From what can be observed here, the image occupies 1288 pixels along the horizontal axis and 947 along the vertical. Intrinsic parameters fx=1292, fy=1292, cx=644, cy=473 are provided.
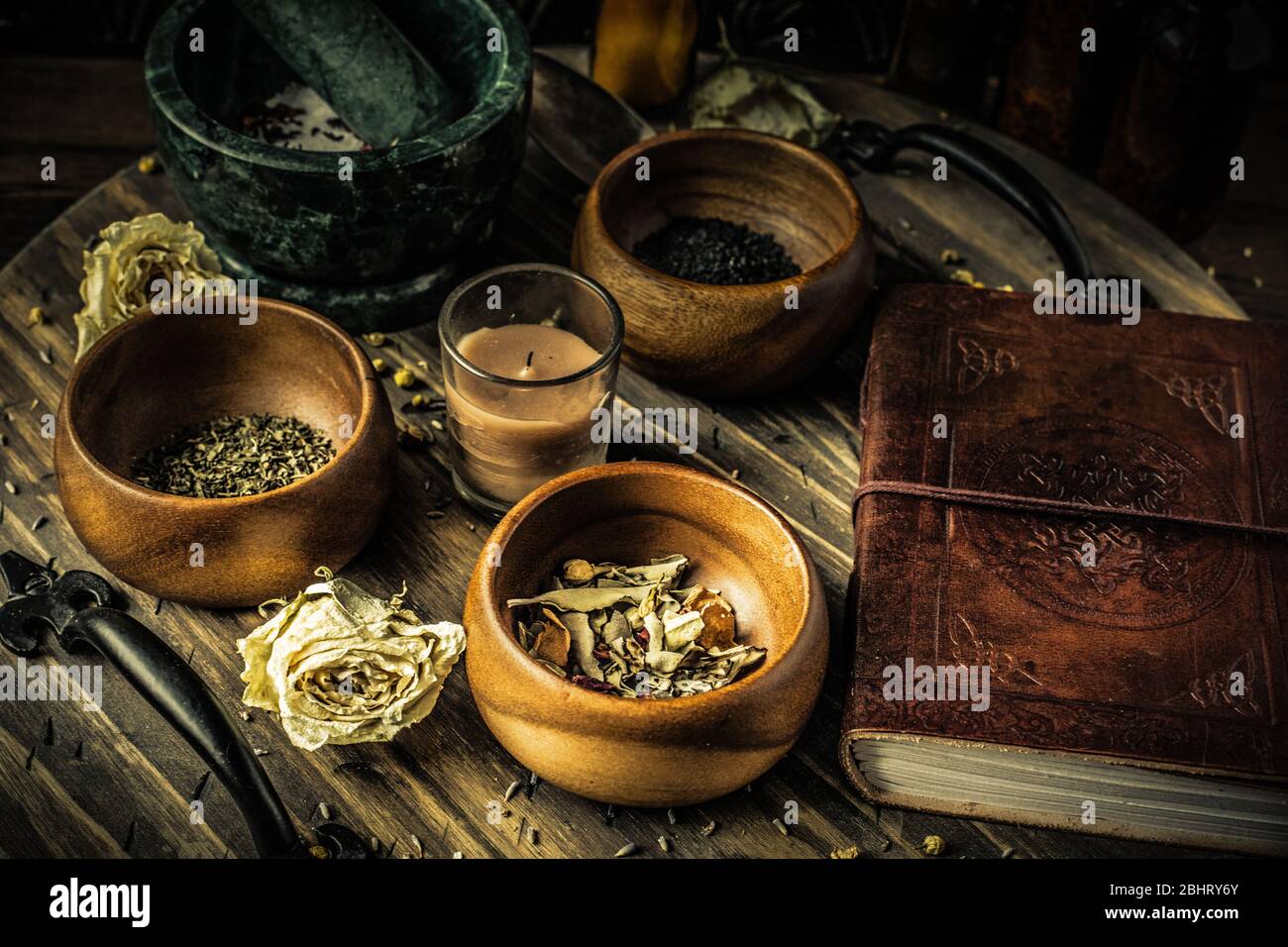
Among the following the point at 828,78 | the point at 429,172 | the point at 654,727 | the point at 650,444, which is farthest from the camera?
the point at 828,78

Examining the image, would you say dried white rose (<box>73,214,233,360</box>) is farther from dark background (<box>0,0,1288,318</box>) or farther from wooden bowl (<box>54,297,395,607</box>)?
dark background (<box>0,0,1288,318</box>)

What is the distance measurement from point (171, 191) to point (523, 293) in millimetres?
586

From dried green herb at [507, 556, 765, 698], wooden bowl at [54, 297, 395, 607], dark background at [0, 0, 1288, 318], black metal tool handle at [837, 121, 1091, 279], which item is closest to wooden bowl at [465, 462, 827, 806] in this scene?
dried green herb at [507, 556, 765, 698]

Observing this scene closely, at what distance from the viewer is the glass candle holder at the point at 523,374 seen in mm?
1302

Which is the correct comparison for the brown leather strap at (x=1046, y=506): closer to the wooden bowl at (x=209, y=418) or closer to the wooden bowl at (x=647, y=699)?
the wooden bowl at (x=647, y=699)

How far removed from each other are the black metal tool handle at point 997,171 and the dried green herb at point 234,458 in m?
0.88

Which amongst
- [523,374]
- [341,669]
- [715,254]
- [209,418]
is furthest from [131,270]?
[715,254]

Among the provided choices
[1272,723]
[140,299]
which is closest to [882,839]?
[1272,723]

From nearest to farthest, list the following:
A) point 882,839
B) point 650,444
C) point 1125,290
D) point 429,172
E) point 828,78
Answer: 1. point 882,839
2. point 429,172
3. point 650,444
4. point 1125,290
5. point 828,78

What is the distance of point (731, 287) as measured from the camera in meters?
1.40

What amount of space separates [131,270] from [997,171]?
41.1 inches

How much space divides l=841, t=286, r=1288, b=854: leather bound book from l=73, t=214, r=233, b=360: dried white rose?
0.79 meters

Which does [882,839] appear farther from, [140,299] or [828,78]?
[828,78]
